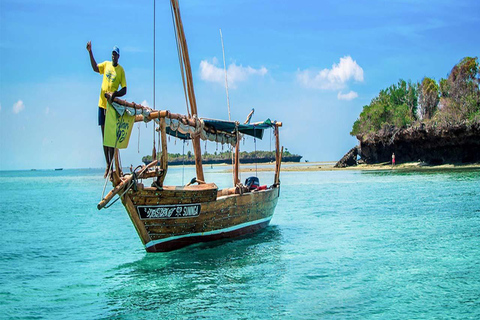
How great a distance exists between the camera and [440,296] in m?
8.19

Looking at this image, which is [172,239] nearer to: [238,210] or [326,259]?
[238,210]

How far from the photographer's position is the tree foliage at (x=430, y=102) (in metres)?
50.2

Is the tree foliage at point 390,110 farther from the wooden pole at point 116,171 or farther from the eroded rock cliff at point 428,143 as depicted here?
the wooden pole at point 116,171

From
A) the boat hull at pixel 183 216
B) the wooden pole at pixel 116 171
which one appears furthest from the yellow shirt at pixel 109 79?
the boat hull at pixel 183 216

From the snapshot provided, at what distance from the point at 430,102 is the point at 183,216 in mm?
54320

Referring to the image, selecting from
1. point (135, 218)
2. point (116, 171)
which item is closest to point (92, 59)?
point (116, 171)

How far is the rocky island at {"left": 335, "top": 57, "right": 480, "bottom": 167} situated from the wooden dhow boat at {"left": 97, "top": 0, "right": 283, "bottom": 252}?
3863 cm

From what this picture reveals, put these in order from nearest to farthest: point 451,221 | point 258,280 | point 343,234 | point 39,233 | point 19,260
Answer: point 258,280
point 19,260
point 343,234
point 451,221
point 39,233

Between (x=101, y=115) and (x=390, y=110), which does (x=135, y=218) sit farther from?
(x=390, y=110)

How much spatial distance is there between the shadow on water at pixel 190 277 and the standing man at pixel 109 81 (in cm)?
248

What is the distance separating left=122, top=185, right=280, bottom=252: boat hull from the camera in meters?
10.7

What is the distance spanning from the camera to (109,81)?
10.1 meters

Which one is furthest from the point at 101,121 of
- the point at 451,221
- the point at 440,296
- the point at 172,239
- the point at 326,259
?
the point at 451,221

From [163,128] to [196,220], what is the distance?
2.46 m
